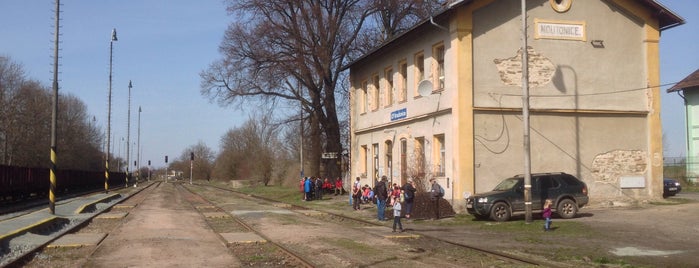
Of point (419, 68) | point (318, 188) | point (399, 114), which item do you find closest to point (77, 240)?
point (419, 68)

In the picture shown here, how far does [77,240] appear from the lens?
1527 cm

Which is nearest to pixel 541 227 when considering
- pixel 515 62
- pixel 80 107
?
pixel 515 62

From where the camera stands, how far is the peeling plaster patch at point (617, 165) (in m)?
24.7

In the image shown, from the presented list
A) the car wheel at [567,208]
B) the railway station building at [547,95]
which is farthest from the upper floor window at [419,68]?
the car wheel at [567,208]

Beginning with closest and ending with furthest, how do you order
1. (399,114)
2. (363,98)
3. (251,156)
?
(399,114) < (363,98) < (251,156)

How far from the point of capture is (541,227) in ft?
59.5

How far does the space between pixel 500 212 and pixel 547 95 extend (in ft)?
20.7

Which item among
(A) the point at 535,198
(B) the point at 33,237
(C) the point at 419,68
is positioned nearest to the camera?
(B) the point at 33,237

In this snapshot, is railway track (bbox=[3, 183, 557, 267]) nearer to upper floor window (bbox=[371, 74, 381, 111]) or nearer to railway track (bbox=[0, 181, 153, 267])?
railway track (bbox=[0, 181, 153, 267])

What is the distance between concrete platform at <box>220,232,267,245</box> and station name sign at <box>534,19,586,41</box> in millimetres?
14125

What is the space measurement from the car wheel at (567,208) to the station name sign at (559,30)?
699cm

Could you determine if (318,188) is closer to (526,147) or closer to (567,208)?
(567,208)

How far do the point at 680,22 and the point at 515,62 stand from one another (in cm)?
730

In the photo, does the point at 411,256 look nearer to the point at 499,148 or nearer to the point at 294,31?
the point at 499,148
